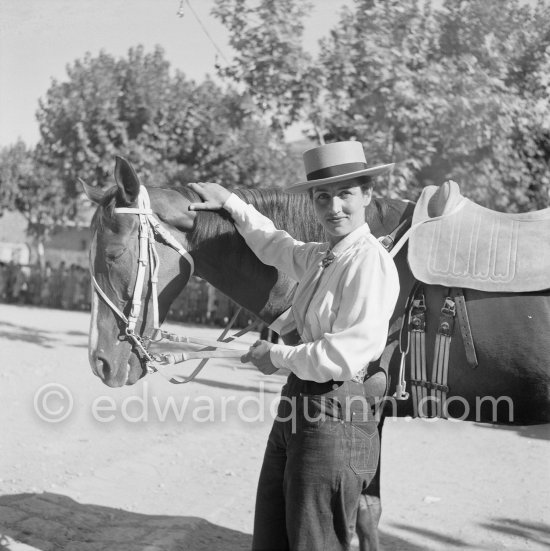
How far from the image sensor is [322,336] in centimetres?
221

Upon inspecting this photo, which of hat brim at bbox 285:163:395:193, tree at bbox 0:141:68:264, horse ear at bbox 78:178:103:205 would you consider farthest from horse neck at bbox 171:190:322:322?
tree at bbox 0:141:68:264

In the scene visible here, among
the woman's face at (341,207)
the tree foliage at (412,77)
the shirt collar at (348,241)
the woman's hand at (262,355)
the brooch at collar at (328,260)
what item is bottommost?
the woman's hand at (262,355)

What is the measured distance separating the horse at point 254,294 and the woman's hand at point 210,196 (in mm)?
51

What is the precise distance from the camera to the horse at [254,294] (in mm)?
2822

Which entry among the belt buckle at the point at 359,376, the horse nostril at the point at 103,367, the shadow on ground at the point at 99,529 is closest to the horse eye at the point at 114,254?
the horse nostril at the point at 103,367

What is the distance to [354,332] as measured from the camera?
80.7 inches

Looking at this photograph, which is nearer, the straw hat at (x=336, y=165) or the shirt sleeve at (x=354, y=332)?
the shirt sleeve at (x=354, y=332)

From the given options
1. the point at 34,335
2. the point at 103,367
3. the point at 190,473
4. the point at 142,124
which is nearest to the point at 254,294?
the point at 103,367

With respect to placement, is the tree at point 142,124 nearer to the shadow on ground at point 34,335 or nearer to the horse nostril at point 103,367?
the shadow on ground at point 34,335

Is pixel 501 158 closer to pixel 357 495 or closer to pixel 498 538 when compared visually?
pixel 498 538

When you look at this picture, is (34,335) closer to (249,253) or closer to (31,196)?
(249,253)

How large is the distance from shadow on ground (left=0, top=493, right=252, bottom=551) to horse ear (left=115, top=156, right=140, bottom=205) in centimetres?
206

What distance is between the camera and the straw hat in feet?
7.39

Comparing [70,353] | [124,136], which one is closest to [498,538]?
[70,353]
